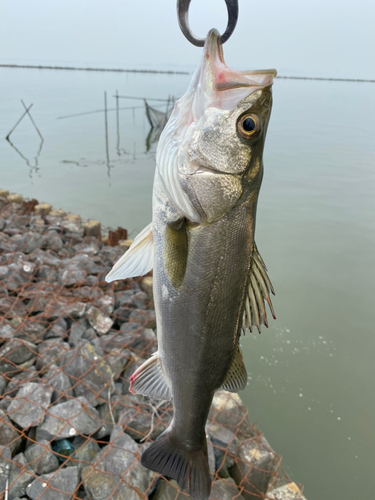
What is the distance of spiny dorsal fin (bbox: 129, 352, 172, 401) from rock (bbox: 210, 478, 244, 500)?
1437 millimetres

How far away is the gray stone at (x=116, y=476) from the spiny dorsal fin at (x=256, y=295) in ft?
5.92

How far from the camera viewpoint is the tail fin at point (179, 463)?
1844mm

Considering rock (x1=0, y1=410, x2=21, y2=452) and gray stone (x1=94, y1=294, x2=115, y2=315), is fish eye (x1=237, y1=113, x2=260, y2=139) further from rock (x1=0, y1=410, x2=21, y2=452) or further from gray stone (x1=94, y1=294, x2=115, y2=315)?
gray stone (x1=94, y1=294, x2=115, y2=315)

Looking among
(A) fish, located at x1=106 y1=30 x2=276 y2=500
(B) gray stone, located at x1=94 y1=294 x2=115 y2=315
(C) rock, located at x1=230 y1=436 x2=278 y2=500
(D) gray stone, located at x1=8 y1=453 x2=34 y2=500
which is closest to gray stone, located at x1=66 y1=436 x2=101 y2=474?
(D) gray stone, located at x1=8 y1=453 x2=34 y2=500

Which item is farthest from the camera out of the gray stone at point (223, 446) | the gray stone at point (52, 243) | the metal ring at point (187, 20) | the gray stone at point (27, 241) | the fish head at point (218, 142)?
the gray stone at point (52, 243)

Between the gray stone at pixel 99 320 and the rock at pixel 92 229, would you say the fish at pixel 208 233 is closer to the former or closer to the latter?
the gray stone at pixel 99 320

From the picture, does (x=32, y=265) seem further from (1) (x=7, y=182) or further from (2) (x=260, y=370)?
(1) (x=7, y=182)

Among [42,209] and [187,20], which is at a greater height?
[187,20]

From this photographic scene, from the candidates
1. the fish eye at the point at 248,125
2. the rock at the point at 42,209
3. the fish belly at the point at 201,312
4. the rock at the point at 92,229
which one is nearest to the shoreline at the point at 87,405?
the fish belly at the point at 201,312

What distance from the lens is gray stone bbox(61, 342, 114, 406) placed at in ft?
11.0

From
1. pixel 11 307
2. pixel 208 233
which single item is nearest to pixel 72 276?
pixel 11 307

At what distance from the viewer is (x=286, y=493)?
2.69 meters

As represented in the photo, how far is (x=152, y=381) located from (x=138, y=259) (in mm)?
709

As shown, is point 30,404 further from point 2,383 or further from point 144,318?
point 144,318
